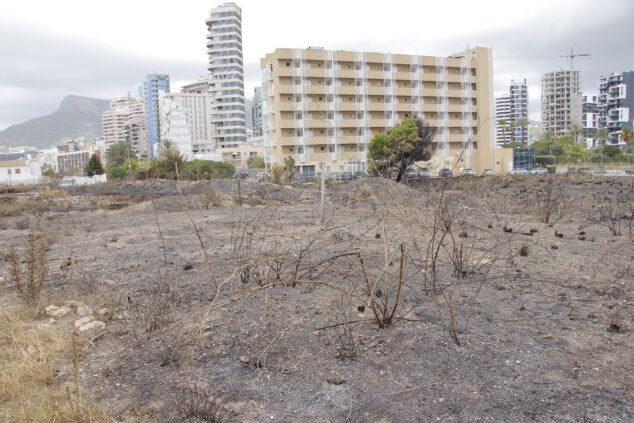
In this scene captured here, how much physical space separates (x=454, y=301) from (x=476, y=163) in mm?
68250

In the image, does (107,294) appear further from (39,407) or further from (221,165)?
(221,165)

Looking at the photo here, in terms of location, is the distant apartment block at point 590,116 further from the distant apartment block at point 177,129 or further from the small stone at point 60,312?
the small stone at point 60,312

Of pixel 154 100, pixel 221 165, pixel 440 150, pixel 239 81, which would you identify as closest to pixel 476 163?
pixel 440 150

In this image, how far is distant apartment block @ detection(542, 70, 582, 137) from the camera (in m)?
158

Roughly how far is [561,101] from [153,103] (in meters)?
152

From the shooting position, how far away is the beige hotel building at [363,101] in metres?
59.9

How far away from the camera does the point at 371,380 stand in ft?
8.64

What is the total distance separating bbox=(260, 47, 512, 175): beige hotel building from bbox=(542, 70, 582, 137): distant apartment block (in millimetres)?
107264

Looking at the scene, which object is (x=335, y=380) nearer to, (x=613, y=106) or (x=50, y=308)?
(x=50, y=308)

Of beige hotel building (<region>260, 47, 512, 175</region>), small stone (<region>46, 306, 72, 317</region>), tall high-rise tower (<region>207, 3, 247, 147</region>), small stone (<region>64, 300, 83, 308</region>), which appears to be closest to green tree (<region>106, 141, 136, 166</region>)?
tall high-rise tower (<region>207, 3, 247, 147</region>)

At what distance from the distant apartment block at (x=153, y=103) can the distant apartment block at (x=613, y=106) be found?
493ft

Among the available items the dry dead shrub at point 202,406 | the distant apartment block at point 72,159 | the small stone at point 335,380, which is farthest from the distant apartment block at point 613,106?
the distant apartment block at point 72,159

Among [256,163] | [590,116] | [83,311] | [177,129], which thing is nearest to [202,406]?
[83,311]

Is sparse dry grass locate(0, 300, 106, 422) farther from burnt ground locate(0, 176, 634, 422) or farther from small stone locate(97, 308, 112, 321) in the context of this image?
small stone locate(97, 308, 112, 321)
